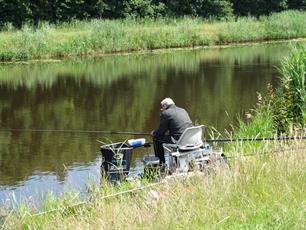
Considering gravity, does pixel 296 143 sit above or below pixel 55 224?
above

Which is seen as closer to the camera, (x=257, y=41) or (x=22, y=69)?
(x=22, y=69)

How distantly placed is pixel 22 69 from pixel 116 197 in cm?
2005

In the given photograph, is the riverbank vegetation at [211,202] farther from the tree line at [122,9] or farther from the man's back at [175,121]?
the tree line at [122,9]

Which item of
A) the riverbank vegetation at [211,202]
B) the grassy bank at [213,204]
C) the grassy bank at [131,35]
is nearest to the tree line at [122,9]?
the grassy bank at [131,35]

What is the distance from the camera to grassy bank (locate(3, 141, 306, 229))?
181 inches

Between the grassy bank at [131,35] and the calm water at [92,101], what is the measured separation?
5.45 ft

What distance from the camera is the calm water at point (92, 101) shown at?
31.6ft

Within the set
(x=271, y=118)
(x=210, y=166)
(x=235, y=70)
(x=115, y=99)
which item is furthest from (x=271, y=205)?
(x=235, y=70)

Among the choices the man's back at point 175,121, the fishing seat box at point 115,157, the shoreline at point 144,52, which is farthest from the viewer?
the shoreline at point 144,52

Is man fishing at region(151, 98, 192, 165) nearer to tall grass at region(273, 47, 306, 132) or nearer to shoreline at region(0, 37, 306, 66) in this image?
A: tall grass at region(273, 47, 306, 132)

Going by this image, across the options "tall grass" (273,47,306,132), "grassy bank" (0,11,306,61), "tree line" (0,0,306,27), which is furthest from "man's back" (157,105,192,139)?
"tree line" (0,0,306,27)

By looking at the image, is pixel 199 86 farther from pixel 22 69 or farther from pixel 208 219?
pixel 208 219

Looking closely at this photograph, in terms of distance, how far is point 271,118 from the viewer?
9.60 m

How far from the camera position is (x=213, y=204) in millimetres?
5035
